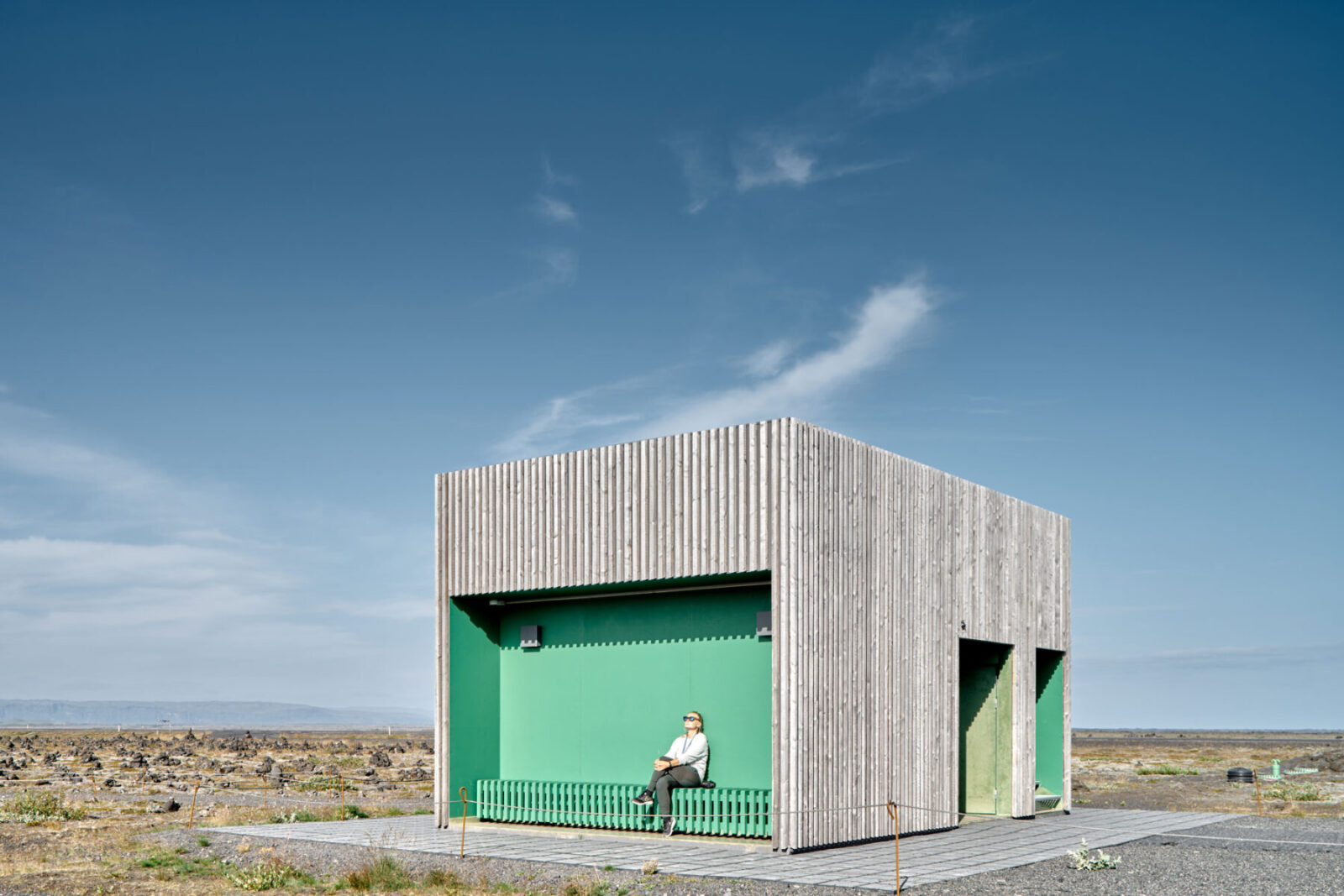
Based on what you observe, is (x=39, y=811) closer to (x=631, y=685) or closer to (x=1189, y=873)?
(x=631, y=685)

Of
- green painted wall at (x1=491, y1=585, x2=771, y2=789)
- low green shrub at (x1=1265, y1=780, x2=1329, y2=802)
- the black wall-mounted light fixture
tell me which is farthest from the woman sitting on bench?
low green shrub at (x1=1265, y1=780, x2=1329, y2=802)

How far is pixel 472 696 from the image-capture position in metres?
16.3

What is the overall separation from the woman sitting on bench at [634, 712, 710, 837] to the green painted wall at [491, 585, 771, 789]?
0.70ft

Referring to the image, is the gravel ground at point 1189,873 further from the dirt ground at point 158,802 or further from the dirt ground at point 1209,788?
the dirt ground at point 1209,788

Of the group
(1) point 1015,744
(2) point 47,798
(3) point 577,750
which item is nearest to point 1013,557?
(1) point 1015,744

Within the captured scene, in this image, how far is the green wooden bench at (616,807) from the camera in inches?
536

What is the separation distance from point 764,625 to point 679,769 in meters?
1.97

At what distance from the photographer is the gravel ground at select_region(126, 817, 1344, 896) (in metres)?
10.8

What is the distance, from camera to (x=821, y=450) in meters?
13.6

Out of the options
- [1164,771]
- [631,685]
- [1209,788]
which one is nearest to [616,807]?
[631,685]

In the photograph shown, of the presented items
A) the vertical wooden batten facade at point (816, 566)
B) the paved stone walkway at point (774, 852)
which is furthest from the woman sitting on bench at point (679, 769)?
the vertical wooden batten facade at point (816, 566)

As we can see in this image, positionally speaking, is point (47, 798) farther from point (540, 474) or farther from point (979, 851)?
point (979, 851)

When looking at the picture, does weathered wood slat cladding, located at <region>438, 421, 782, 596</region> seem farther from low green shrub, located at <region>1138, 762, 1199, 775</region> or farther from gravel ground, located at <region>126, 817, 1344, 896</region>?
low green shrub, located at <region>1138, 762, 1199, 775</region>

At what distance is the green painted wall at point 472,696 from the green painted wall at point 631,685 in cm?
13
